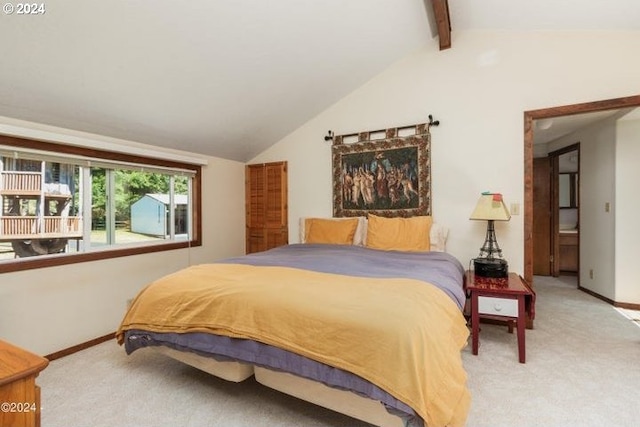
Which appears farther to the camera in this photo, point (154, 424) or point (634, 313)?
point (634, 313)

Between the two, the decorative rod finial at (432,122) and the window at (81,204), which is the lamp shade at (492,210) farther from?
the window at (81,204)

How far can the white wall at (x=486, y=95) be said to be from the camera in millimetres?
2693

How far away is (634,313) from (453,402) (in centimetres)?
329

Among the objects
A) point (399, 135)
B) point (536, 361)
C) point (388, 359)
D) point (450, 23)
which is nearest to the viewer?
point (388, 359)

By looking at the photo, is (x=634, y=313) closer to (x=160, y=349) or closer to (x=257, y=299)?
(x=257, y=299)

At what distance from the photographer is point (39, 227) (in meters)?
2.50

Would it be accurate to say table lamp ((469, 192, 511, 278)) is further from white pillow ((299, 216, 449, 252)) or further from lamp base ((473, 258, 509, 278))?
white pillow ((299, 216, 449, 252))

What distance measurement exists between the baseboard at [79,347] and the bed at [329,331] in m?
0.89

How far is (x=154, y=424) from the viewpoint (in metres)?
1.63

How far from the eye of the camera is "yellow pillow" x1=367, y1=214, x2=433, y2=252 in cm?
305

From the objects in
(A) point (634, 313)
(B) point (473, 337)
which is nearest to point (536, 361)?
(B) point (473, 337)

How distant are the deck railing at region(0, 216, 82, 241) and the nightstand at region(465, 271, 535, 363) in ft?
10.9

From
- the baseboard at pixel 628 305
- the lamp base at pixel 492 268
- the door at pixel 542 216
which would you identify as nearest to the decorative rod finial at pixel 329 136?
the lamp base at pixel 492 268

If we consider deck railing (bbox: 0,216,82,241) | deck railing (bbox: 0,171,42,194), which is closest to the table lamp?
deck railing (bbox: 0,216,82,241)
